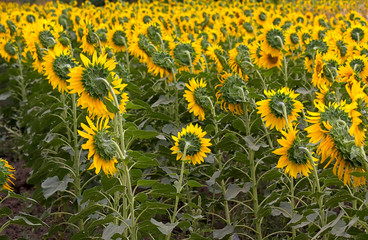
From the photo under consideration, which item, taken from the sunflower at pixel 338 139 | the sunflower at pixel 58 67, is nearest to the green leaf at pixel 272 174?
the sunflower at pixel 338 139

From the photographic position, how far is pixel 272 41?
3682mm

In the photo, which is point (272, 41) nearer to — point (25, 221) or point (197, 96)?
point (197, 96)

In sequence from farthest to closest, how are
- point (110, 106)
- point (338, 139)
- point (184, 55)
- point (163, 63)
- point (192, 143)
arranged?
point (184, 55)
point (163, 63)
point (192, 143)
point (110, 106)
point (338, 139)

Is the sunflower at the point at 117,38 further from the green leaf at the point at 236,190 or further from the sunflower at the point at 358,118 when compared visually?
the sunflower at the point at 358,118

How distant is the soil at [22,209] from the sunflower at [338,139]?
1.95 m

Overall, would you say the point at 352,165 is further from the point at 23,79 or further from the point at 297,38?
the point at 23,79

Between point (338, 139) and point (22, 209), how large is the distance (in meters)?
3.09

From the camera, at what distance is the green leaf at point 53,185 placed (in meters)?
2.97

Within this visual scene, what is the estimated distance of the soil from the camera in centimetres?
386

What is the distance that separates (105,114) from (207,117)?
1.14 meters

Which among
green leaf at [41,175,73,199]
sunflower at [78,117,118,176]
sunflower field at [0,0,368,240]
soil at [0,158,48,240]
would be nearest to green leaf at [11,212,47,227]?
sunflower field at [0,0,368,240]

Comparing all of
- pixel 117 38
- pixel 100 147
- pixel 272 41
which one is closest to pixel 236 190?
pixel 100 147

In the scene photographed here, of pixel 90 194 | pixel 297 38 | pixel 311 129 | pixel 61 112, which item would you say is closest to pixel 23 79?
pixel 61 112

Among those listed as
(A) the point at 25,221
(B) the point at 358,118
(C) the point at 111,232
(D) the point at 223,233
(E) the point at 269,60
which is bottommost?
(D) the point at 223,233
